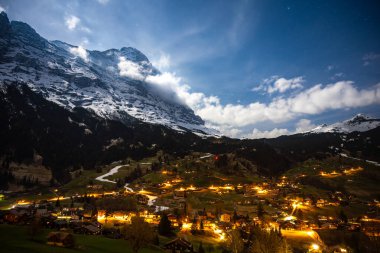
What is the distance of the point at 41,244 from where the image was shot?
223ft

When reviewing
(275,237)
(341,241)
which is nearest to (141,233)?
(275,237)

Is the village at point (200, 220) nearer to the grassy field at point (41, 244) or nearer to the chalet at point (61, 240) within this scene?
the grassy field at point (41, 244)

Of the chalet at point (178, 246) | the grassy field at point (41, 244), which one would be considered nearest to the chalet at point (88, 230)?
the grassy field at point (41, 244)

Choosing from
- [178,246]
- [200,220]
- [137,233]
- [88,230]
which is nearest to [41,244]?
[137,233]

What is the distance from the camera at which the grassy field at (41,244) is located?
2314 inches

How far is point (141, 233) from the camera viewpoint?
7619 centimetres

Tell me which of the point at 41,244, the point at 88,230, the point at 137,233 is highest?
the point at 137,233

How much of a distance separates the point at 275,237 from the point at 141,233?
3376cm

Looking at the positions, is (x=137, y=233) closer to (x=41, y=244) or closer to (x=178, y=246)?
(x=41, y=244)

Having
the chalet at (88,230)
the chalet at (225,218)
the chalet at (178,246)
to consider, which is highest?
the chalet at (88,230)

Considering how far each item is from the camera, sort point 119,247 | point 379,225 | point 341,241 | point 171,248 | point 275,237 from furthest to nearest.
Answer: point 379,225, point 341,241, point 171,248, point 119,247, point 275,237

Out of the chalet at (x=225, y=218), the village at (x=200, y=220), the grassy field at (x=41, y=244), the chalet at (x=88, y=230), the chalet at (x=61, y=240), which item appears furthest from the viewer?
the chalet at (x=225, y=218)

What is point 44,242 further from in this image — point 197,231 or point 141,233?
point 197,231

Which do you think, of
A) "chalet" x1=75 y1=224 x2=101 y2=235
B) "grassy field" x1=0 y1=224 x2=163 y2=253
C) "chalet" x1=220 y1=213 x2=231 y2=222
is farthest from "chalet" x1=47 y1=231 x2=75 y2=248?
"chalet" x1=220 y1=213 x2=231 y2=222
